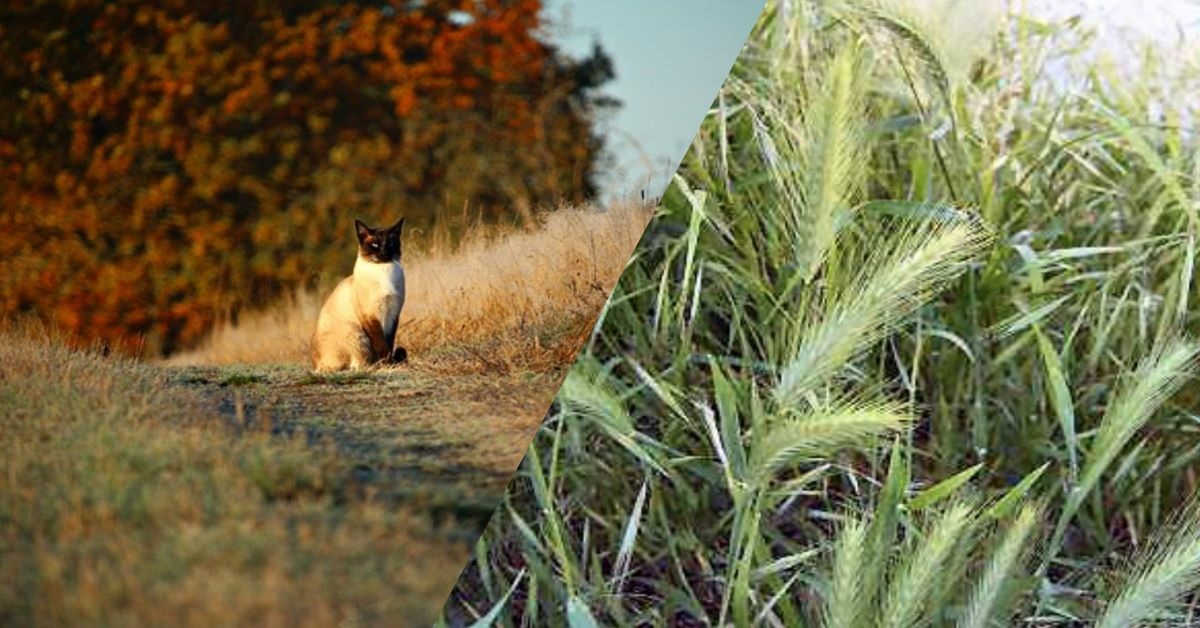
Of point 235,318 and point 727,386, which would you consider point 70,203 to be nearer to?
point 235,318

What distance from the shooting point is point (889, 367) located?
1.54 metres

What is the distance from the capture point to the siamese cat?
2.40 feet

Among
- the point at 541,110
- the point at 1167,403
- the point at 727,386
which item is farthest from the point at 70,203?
the point at 1167,403

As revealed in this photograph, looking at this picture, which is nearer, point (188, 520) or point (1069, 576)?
point (188, 520)

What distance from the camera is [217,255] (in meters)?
0.69

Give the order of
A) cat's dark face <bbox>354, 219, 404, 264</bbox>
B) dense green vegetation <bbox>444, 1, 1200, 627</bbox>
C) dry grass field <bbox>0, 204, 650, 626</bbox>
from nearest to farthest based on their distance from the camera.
Result: dry grass field <bbox>0, 204, 650, 626</bbox>
cat's dark face <bbox>354, 219, 404, 264</bbox>
dense green vegetation <bbox>444, 1, 1200, 627</bbox>

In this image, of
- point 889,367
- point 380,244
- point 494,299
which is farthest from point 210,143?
point 889,367

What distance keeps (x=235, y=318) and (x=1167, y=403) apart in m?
1.13

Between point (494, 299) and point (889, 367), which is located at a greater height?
point (494, 299)

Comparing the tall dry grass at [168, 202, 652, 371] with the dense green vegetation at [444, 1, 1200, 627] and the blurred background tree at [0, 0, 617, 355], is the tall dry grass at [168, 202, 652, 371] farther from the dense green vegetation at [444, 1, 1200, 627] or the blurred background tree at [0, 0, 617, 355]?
the dense green vegetation at [444, 1, 1200, 627]

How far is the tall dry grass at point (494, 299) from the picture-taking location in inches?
29.1

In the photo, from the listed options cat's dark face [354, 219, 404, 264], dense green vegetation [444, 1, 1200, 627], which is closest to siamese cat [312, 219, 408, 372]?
cat's dark face [354, 219, 404, 264]

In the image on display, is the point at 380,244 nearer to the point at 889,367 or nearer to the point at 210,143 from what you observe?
the point at 210,143

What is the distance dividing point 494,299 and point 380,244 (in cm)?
11
